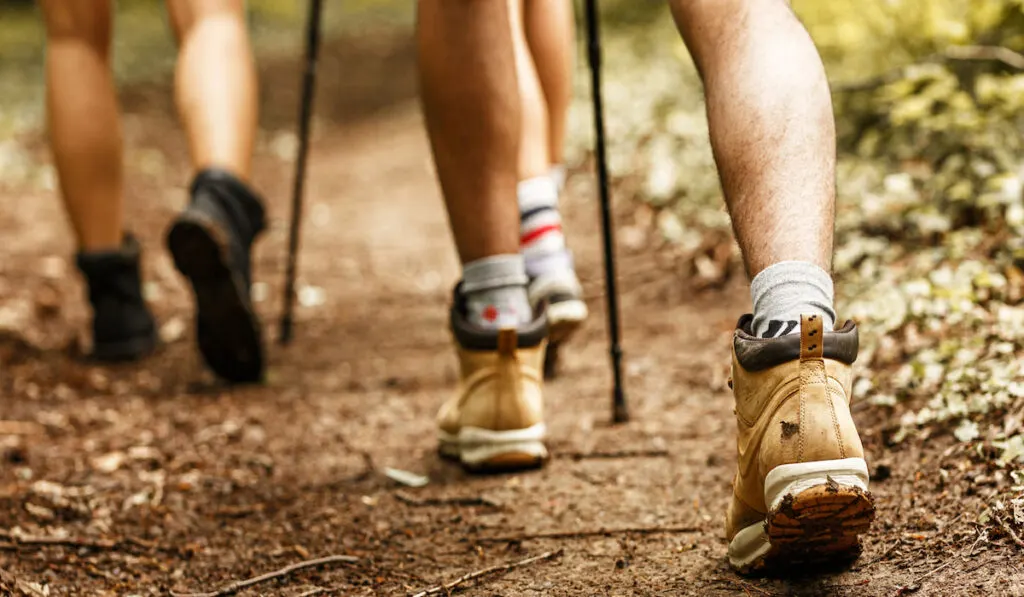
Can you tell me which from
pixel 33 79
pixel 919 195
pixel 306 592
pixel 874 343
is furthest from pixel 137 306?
pixel 33 79

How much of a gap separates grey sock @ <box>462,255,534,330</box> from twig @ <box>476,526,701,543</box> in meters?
0.42

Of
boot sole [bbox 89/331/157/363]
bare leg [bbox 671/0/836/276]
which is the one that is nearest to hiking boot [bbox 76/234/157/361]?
boot sole [bbox 89/331/157/363]

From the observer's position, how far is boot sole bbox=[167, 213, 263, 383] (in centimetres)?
215

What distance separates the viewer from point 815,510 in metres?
1.15

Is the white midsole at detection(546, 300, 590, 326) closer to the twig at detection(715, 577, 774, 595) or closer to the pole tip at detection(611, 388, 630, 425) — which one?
the pole tip at detection(611, 388, 630, 425)

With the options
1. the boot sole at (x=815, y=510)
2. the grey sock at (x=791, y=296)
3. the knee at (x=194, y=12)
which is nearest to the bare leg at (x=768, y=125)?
the grey sock at (x=791, y=296)

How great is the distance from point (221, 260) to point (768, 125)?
1.36 meters

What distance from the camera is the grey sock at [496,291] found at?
180cm

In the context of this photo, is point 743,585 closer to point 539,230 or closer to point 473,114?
point 473,114

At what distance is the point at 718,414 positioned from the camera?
216 centimetres

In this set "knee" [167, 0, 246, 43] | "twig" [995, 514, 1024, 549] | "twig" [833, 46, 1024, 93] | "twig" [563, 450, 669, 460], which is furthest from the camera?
"twig" [833, 46, 1024, 93]

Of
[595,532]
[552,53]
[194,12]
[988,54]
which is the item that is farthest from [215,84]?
[988,54]

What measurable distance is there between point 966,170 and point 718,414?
1347 millimetres

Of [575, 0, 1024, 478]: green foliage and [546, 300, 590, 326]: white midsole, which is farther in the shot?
[546, 300, 590, 326]: white midsole
